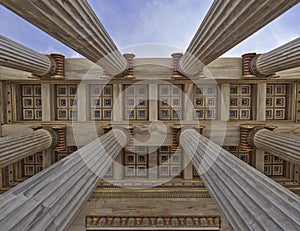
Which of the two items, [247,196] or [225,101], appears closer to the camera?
[247,196]

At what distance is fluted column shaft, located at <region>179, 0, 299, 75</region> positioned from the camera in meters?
3.22

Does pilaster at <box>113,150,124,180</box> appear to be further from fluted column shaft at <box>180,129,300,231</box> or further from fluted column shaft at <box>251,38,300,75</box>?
fluted column shaft at <box>251,38,300,75</box>

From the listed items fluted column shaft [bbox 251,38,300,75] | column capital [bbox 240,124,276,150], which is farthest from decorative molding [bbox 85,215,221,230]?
fluted column shaft [bbox 251,38,300,75]

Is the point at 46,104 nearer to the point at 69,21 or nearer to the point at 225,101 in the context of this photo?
the point at 69,21

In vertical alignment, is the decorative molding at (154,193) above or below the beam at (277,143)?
below

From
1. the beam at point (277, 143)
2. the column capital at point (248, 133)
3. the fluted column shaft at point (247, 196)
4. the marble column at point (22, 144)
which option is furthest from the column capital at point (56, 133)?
the beam at point (277, 143)

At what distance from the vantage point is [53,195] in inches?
140

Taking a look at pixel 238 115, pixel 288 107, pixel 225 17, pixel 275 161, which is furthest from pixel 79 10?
pixel 275 161

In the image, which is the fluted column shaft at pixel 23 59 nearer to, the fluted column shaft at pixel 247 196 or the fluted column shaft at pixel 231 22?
the fluted column shaft at pixel 231 22

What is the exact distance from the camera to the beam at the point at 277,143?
610cm

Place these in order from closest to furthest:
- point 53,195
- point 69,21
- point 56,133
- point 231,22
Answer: point 53,195, point 69,21, point 231,22, point 56,133

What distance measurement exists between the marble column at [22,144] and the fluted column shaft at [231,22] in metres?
6.39

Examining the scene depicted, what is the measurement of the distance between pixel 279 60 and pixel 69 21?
6056 millimetres

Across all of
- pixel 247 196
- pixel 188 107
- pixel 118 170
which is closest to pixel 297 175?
pixel 188 107
